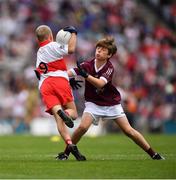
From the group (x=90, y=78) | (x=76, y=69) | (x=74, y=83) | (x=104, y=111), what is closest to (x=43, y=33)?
(x=76, y=69)

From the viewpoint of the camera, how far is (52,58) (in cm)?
1377

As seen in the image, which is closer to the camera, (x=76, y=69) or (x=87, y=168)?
(x=87, y=168)

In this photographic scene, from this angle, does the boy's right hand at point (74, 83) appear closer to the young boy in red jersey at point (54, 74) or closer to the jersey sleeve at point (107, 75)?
the young boy in red jersey at point (54, 74)

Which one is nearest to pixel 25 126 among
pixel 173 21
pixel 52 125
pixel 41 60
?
pixel 52 125

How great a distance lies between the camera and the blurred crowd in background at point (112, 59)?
29.1 m

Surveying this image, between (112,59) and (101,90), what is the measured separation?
655 inches

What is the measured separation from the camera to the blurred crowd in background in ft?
95.4

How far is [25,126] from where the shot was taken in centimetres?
2897

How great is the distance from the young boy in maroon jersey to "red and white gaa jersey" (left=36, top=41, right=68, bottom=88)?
0.21 m

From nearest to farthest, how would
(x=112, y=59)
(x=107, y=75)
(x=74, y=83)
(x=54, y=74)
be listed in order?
(x=107, y=75) < (x=54, y=74) < (x=74, y=83) < (x=112, y=59)

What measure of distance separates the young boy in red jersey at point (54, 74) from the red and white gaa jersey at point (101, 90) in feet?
0.96

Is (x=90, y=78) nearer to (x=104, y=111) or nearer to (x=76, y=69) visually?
(x=76, y=69)

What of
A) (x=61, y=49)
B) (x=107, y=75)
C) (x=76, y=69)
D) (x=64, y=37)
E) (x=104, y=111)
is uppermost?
(x=64, y=37)

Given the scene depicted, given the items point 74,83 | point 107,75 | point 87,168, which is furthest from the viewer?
point 74,83
